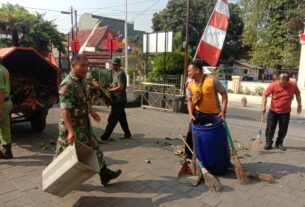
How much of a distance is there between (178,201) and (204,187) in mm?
587

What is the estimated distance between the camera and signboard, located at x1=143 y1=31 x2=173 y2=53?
41.1ft

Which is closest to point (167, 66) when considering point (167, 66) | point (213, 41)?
point (167, 66)

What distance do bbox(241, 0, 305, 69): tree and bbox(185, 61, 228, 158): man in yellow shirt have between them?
19.2 metres

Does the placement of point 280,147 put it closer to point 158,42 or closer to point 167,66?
point 158,42

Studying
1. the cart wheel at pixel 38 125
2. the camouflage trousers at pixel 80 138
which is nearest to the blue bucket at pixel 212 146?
the camouflage trousers at pixel 80 138

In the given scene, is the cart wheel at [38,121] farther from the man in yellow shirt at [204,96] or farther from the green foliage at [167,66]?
the green foliage at [167,66]

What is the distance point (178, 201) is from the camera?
364 cm

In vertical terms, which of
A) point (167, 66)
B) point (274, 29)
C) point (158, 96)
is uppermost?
point (274, 29)

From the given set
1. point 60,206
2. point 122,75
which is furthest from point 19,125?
point 60,206

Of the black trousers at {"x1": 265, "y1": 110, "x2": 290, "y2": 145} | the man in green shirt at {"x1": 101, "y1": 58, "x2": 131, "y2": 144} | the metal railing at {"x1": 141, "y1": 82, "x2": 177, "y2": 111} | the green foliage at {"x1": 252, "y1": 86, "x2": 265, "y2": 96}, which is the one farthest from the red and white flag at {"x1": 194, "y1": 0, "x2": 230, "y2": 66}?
the green foliage at {"x1": 252, "y1": 86, "x2": 265, "y2": 96}

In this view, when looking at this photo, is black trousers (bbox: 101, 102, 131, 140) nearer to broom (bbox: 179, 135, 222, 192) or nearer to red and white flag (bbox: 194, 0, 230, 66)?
red and white flag (bbox: 194, 0, 230, 66)

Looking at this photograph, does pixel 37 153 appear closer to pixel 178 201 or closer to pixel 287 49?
pixel 178 201

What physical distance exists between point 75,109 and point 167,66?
10474 mm

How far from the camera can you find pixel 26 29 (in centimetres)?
802
